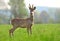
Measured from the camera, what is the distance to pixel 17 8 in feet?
5.27

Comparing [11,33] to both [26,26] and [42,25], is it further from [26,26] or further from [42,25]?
[42,25]

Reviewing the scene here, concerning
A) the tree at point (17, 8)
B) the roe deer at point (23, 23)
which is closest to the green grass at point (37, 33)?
the roe deer at point (23, 23)

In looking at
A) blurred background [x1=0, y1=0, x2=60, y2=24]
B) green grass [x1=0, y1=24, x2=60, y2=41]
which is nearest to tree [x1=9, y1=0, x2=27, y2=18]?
blurred background [x1=0, y1=0, x2=60, y2=24]

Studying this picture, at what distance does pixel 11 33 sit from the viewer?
1.59 metres

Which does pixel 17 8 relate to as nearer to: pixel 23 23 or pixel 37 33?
pixel 23 23

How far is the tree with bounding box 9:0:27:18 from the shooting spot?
1596mm

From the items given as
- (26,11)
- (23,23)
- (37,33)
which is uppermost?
(26,11)

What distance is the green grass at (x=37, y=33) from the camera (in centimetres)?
158

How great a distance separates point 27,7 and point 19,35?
0.97 feet

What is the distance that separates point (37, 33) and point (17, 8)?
328mm

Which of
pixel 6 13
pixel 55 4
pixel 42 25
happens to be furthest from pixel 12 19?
pixel 55 4

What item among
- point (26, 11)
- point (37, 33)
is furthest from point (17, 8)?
point (37, 33)

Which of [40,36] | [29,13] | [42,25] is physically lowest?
[40,36]

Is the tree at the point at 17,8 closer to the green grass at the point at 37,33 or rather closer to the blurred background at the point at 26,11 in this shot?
the blurred background at the point at 26,11
